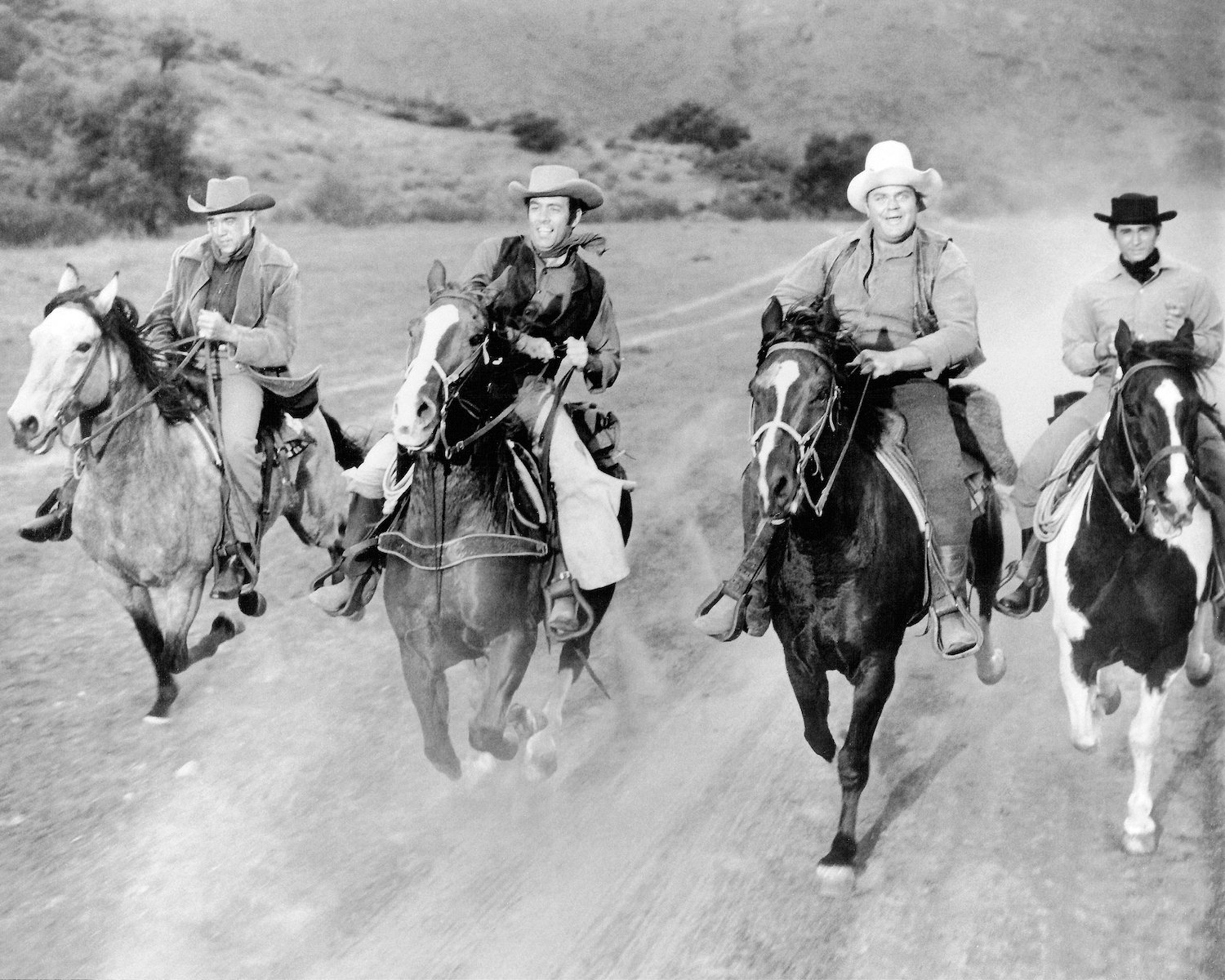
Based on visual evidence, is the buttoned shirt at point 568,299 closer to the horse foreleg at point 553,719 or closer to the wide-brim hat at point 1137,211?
the horse foreleg at point 553,719

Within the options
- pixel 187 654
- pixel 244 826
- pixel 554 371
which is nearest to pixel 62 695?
pixel 187 654

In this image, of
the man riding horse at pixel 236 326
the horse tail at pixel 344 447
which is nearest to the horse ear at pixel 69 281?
the man riding horse at pixel 236 326

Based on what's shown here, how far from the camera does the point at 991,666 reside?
7.04m

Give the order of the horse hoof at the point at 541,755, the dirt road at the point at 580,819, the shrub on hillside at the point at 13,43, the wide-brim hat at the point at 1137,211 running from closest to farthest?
the dirt road at the point at 580,819
the wide-brim hat at the point at 1137,211
the horse hoof at the point at 541,755
the shrub on hillside at the point at 13,43

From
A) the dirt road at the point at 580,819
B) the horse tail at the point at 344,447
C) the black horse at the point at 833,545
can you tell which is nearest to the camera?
the black horse at the point at 833,545

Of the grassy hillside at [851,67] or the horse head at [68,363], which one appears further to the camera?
the grassy hillside at [851,67]

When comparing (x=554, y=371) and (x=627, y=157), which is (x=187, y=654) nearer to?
(x=554, y=371)

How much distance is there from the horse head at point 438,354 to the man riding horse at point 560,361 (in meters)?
0.67

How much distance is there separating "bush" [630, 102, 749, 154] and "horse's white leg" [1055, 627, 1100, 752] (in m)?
15.6

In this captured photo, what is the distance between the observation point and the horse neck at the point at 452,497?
554 centimetres

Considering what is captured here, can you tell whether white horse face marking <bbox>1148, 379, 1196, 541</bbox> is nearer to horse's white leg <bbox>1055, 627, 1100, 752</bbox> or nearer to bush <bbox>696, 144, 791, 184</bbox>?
horse's white leg <bbox>1055, 627, 1100, 752</bbox>

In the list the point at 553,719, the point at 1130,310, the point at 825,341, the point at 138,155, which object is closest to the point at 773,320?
the point at 825,341

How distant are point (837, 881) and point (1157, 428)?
7.43ft

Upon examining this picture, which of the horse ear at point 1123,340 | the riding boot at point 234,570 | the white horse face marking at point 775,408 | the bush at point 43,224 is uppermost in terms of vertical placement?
the horse ear at point 1123,340
